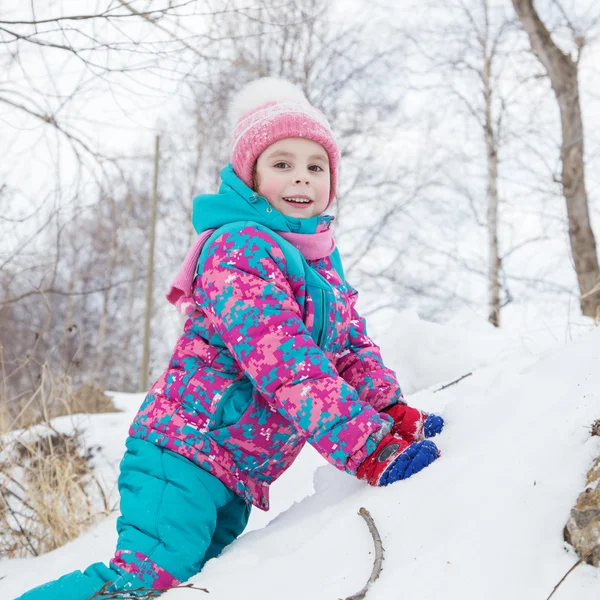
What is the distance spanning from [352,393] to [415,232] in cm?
816

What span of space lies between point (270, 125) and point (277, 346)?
74 cm

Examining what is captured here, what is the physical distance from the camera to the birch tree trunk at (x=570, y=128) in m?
5.65

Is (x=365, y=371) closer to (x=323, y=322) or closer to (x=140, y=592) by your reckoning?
(x=323, y=322)

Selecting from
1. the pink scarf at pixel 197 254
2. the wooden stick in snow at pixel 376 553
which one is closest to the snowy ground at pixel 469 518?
the wooden stick in snow at pixel 376 553

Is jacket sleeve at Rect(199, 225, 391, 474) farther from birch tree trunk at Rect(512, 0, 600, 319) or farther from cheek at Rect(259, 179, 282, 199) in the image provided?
birch tree trunk at Rect(512, 0, 600, 319)

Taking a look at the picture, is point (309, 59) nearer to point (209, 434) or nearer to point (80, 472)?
point (80, 472)

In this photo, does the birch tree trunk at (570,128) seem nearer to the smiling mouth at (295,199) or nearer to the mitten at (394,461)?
the smiling mouth at (295,199)

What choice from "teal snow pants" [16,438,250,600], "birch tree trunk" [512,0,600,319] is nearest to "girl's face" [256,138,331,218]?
"teal snow pants" [16,438,250,600]

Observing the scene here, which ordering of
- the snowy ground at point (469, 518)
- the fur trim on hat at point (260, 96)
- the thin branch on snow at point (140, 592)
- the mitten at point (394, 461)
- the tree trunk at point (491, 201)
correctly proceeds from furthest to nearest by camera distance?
the tree trunk at point (491, 201)
the fur trim on hat at point (260, 96)
the mitten at point (394, 461)
the thin branch on snow at point (140, 592)
the snowy ground at point (469, 518)

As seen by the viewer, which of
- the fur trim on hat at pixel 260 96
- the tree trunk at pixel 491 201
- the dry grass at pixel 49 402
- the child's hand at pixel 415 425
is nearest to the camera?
the child's hand at pixel 415 425

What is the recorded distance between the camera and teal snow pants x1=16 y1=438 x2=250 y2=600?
1.31 m

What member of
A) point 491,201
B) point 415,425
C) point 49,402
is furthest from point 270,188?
point 491,201

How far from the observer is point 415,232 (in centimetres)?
924

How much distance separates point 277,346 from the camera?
1396 mm
